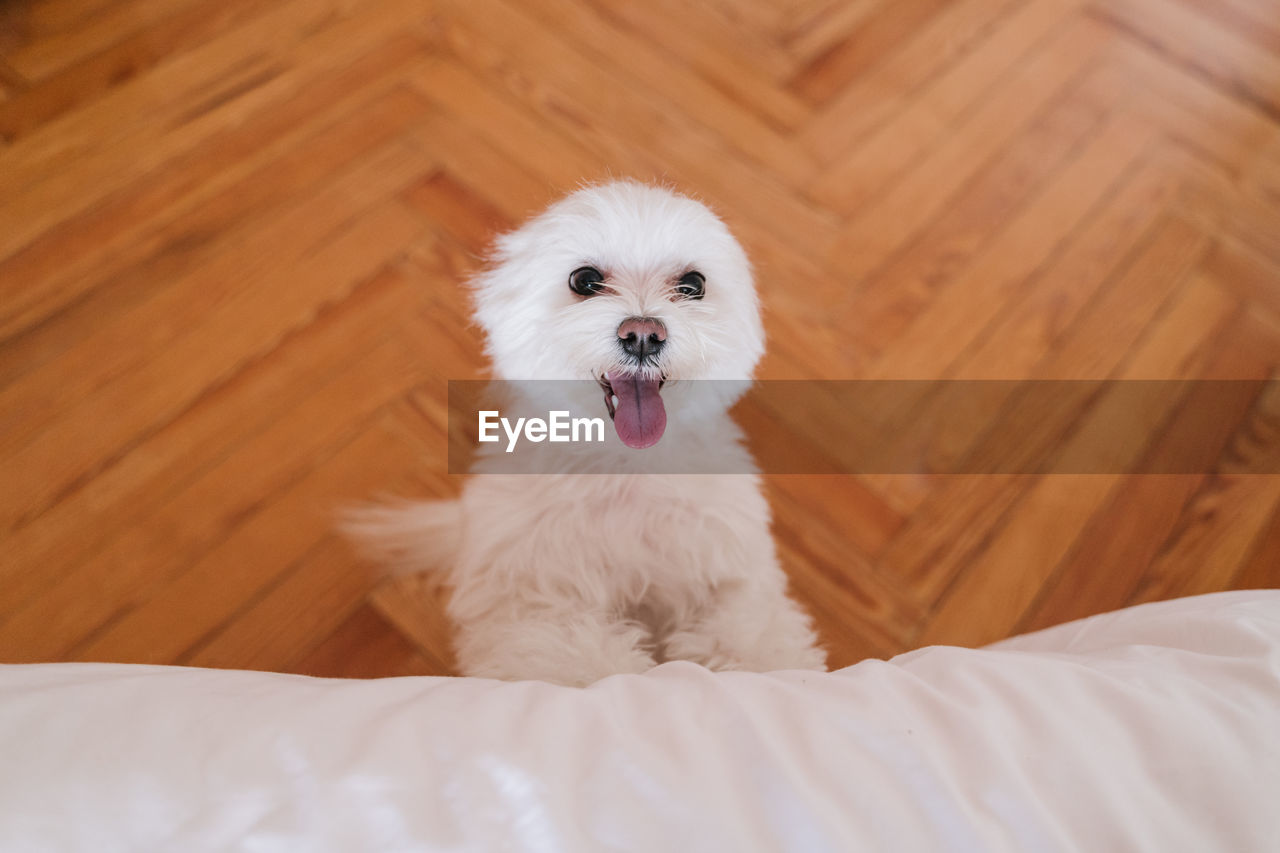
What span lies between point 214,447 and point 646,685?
0.75 metres

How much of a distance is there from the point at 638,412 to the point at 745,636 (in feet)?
0.80

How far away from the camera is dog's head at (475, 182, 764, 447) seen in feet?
2.21

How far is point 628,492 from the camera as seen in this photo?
29.3 inches

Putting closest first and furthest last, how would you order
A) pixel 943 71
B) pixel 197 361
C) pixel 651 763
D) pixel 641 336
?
1. pixel 651 763
2. pixel 641 336
3. pixel 197 361
4. pixel 943 71

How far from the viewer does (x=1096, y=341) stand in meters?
1.09

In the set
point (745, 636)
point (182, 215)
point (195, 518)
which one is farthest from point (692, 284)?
point (182, 215)

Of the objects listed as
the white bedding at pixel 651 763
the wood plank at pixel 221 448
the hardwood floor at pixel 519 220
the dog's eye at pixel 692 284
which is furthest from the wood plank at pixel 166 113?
the white bedding at pixel 651 763

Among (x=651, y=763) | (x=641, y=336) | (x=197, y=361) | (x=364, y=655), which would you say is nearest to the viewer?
(x=651, y=763)

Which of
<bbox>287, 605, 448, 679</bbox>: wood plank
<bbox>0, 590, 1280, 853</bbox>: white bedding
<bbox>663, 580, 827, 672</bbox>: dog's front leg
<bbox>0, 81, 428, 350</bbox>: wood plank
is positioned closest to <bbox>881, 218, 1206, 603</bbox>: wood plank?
<bbox>663, 580, 827, 672</bbox>: dog's front leg

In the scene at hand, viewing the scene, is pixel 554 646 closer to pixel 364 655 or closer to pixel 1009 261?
pixel 364 655

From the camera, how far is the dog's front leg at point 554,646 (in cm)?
66

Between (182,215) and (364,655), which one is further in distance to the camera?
(182,215)

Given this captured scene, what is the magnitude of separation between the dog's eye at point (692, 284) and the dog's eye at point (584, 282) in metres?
0.08

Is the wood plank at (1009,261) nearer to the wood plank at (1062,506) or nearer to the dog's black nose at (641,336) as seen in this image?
the wood plank at (1062,506)
